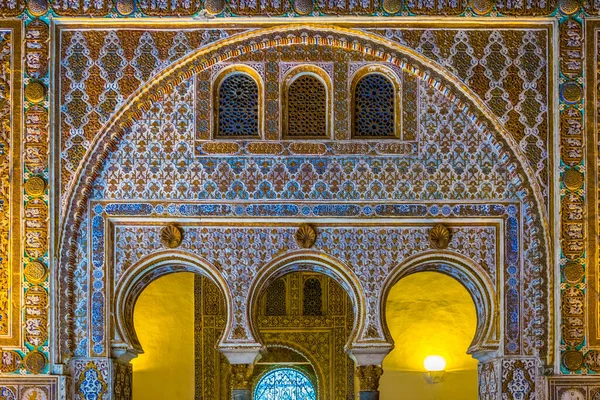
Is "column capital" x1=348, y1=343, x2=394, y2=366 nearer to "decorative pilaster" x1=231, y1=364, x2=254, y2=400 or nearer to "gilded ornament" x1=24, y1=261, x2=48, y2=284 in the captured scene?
"decorative pilaster" x1=231, y1=364, x2=254, y2=400

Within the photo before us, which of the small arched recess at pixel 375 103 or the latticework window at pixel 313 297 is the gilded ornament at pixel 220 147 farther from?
the latticework window at pixel 313 297

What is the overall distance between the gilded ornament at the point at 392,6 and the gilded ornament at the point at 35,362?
16.2 feet

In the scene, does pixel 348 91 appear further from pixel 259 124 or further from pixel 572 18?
pixel 572 18

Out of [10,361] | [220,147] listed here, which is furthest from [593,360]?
[10,361]

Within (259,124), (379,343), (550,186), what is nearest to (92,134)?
(259,124)

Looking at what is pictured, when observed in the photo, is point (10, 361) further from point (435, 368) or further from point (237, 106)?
point (435, 368)

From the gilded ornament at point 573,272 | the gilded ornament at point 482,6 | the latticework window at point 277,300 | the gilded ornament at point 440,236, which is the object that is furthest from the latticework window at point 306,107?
the latticework window at point 277,300

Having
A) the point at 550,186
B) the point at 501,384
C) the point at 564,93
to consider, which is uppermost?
the point at 564,93

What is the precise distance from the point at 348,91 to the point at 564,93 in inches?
86.5

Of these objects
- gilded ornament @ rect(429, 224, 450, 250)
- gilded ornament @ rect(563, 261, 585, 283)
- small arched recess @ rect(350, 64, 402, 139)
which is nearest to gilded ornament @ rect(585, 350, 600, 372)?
gilded ornament @ rect(563, 261, 585, 283)

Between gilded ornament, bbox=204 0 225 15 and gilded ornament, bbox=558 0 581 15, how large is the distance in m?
3.47

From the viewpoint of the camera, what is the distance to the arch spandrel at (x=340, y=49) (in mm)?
12766

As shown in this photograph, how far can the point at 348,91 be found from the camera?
42.4 ft

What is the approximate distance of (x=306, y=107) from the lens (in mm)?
13039
